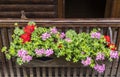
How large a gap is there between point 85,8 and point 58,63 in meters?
4.26

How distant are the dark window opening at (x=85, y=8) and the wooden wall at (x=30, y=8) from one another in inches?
76.6

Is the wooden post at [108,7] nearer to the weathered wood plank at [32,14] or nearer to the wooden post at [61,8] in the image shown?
the wooden post at [61,8]

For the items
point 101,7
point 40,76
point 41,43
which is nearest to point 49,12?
point 40,76

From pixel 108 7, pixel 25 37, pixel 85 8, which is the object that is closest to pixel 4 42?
pixel 25 37

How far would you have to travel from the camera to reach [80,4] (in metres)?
7.29

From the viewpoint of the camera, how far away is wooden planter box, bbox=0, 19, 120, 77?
275 centimetres

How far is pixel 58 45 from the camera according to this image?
2713 millimetres

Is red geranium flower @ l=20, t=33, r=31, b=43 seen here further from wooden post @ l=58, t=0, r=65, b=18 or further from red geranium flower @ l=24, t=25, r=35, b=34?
wooden post @ l=58, t=0, r=65, b=18

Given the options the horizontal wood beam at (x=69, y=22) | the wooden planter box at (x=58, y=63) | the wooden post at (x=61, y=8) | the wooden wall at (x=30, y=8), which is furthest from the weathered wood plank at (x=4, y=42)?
the wooden post at (x=61, y=8)

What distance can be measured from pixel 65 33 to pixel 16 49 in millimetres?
581

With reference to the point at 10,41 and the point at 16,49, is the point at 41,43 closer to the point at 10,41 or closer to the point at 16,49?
the point at 16,49

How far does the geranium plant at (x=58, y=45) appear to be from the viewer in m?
2.70

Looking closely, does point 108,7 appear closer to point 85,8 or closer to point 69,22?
point 69,22

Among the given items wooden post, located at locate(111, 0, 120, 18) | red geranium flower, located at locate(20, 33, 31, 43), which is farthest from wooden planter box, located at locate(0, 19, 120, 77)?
wooden post, located at locate(111, 0, 120, 18)
